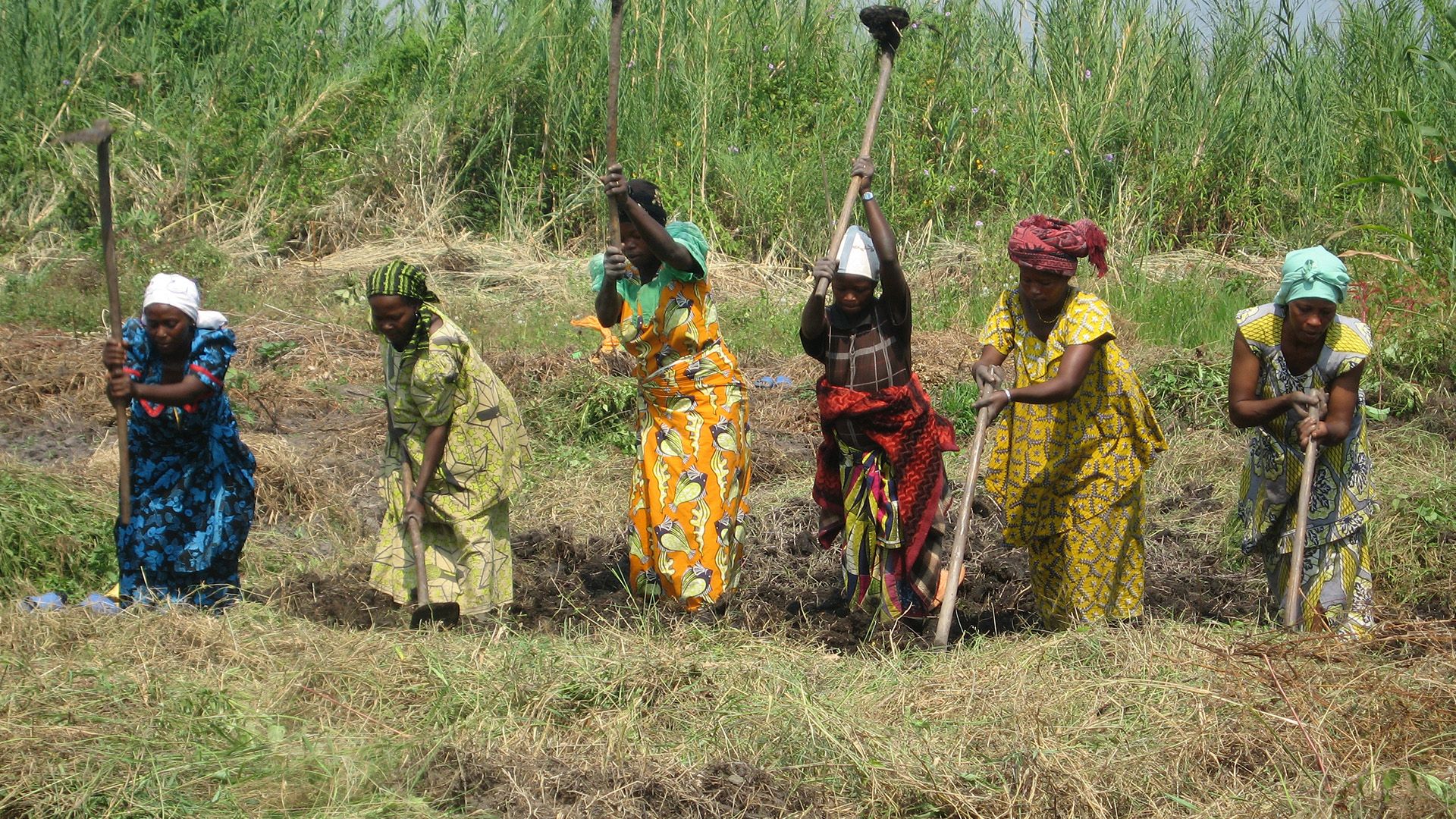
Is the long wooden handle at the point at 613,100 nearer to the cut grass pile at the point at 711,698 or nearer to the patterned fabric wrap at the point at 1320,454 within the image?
the cut grass pile at the point at 711,698

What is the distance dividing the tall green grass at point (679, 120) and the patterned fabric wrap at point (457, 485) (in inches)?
214

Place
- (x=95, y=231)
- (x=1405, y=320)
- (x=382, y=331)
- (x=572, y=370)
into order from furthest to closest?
(x=95, y=231)
(x=572, y=370)
(x=1405, y=320)
(x=382, y=331)

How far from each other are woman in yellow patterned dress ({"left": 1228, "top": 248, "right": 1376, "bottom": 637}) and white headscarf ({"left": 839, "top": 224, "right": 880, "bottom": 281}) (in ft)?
3.81

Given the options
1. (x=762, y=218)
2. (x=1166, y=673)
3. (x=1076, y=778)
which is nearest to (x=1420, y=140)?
(x=762, y=218)

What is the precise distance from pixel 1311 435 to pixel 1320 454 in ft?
0.83

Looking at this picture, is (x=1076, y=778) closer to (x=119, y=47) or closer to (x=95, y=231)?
(x=95, y=231)

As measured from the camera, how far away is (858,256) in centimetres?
465

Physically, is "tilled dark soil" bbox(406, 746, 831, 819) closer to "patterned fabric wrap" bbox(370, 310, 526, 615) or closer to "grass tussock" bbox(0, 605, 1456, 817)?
"grass tussock" bbox(0, 605, 1456, 817)

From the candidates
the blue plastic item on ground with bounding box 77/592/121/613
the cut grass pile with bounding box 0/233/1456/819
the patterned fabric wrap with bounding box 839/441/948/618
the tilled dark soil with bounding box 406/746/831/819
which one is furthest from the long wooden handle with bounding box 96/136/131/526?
the patterned fabric wrap with bounding box 839/441/948/618

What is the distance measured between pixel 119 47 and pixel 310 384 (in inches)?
192

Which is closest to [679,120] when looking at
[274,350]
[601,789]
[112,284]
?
[274,350]

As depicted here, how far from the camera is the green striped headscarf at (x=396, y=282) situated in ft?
14.7

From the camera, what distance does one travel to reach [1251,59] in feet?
34.6

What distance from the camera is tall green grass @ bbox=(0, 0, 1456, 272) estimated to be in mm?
10188
